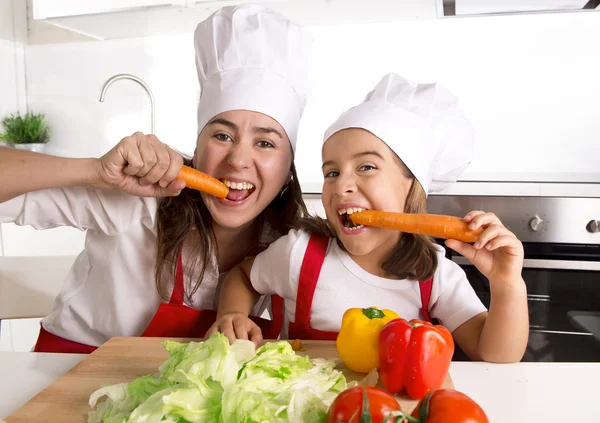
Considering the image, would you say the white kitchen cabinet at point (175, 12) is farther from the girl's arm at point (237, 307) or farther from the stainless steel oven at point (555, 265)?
the girl's arm at point (237, 307)

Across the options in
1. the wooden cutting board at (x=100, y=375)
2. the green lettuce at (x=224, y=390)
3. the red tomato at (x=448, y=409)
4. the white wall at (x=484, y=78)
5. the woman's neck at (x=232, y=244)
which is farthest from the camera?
the white wall at (x=484, y=78)

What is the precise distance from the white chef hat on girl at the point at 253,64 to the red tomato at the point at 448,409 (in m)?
0.84

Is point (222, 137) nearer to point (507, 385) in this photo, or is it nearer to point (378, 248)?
point (378, 248)

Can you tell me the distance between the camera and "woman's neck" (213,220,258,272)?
1461 millimetres

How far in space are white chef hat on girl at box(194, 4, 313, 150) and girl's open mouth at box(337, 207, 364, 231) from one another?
0.26 m

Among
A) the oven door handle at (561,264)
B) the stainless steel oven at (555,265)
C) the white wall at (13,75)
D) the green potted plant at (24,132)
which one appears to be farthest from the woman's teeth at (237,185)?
the white wall at (13,75)

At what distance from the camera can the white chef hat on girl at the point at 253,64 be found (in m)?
1.31

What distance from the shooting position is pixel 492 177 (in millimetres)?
2537

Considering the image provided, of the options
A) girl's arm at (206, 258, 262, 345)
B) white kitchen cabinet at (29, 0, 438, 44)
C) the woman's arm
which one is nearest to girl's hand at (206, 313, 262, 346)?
girl's arm at (206, 258, 262, 345)

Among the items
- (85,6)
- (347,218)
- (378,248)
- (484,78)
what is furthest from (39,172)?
(484,78)

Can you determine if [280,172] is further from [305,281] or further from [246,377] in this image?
[246,377]

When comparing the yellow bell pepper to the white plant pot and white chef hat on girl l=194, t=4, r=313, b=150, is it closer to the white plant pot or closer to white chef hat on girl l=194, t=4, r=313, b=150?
white chef hat on girl l=194, t=4, r=313, b=150

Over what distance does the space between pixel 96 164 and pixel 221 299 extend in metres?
0.40

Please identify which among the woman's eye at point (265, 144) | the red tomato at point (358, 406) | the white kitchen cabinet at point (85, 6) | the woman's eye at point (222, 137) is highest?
the white kitchen cabinet at point (85, 6)
